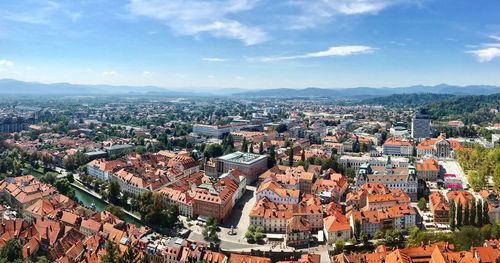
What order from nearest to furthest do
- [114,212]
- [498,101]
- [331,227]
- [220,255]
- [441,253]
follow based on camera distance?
[441,253] → [220,255] → [331,227] → [114,212] → [498,101]

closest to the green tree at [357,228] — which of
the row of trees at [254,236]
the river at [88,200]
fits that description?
the row of trees at [254,236]

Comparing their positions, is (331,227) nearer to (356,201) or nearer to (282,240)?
(282,240)

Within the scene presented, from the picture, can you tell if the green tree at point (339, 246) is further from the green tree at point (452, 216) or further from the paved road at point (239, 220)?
the green tree at point (452, 216)

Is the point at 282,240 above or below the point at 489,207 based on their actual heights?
below

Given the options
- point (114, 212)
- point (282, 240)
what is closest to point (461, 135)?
point (282, 240)

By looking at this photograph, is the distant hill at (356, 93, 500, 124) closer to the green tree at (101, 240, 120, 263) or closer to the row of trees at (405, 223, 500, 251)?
the row of trees at (405, 223, 500, 251)

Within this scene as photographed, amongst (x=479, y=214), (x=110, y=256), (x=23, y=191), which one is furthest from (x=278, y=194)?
(x=23, y=191)

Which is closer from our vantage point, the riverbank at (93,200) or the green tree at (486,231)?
the green tree at (486,231)

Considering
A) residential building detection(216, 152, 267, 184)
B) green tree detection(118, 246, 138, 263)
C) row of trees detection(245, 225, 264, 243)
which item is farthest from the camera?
residential building detection(216, 152, 267, 184)

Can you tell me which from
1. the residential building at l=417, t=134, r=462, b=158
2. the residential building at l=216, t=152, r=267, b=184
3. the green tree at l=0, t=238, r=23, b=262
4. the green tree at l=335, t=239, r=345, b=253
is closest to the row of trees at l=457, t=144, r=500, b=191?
the residential building at l=417, t=134, r=462, b=158

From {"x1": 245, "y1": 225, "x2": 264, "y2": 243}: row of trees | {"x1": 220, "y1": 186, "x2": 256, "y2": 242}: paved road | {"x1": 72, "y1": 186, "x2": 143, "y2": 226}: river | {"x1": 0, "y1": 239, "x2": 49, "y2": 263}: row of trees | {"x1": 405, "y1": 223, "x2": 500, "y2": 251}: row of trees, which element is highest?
{"x1": 405, "y1": 223, "x2": 500, "y2": 251}: row of trees

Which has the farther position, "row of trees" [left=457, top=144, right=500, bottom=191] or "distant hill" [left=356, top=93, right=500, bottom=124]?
"distant hill" [left=356, top=93, right=500, bottom=124]
